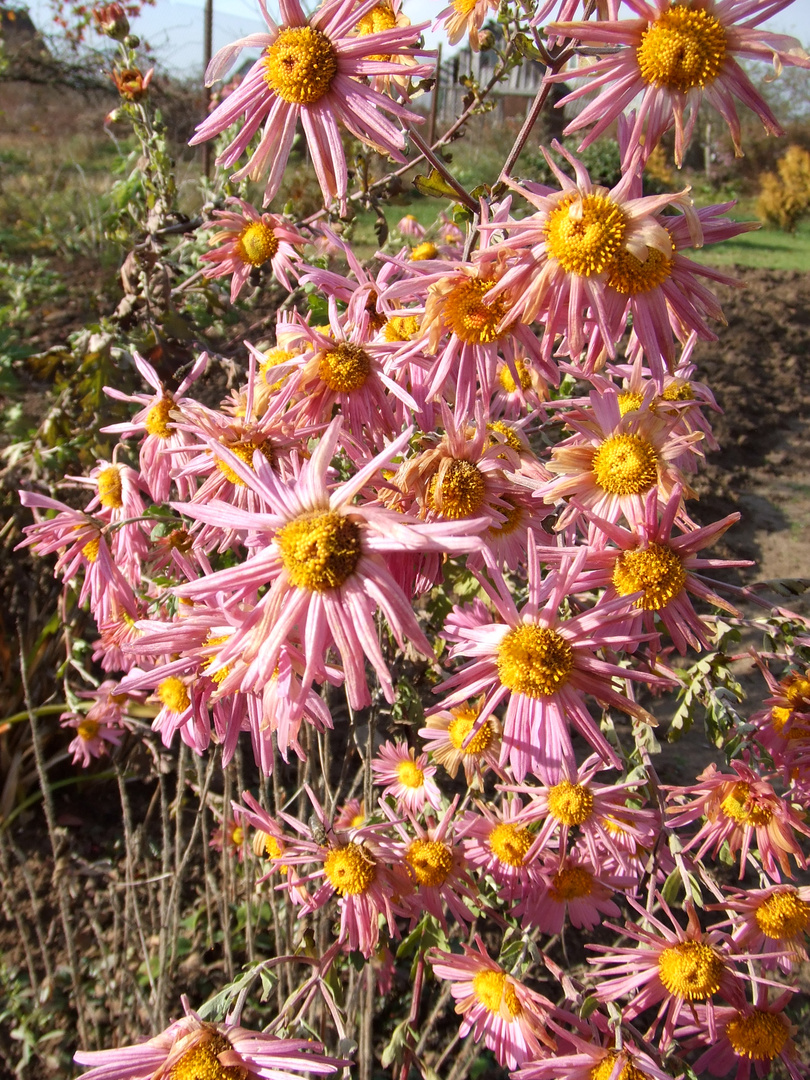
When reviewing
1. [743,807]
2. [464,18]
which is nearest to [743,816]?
[743,807]

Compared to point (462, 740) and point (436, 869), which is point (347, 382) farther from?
point (436, 869)

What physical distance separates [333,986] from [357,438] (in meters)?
0.89

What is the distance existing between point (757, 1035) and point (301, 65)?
1.62 metres

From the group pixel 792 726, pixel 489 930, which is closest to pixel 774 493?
pixel 489 930

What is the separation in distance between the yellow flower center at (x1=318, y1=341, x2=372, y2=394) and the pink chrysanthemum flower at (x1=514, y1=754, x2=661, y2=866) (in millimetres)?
670

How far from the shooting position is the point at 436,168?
39.6 inches

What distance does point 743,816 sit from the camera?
124 centimetres

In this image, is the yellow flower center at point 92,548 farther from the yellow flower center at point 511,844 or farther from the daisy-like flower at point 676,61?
the daisy-like flower at point 676,61

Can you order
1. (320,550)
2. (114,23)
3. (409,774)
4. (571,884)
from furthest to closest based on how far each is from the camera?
1. (114,23)
2. (409,774)
3. (571,884)
4. (320,550)

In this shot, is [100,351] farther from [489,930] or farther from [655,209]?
[489,930]

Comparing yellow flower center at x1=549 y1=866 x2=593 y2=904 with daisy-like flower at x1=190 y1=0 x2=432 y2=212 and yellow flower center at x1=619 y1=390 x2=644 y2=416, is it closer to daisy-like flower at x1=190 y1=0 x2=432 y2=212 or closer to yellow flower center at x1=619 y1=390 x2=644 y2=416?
yellow flower center at x1=619 y1=390 x2=644 y2=416

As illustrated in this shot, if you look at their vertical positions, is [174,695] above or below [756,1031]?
above

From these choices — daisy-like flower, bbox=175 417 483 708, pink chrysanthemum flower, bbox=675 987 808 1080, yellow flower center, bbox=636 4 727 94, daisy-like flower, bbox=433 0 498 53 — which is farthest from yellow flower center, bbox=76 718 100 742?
yellow flower center, bbox=636 4 727 94

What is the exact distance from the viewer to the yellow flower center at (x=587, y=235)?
87 centimetres
